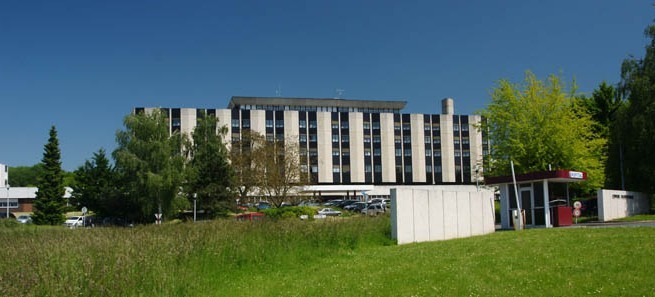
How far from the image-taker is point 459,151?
344ft

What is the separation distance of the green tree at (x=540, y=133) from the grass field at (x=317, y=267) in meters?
25.4

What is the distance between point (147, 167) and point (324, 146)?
50.5m

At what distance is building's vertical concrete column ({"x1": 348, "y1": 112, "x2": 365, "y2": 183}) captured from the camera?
100688 millimetres

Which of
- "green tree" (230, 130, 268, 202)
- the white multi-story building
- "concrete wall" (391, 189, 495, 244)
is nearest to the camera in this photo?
"concrete wall" (391, 189, 495, 244)

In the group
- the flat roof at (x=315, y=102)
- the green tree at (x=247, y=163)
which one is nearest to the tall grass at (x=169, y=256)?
the green tree at (x=247, y=163)

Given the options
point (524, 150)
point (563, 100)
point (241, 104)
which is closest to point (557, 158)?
point (524, 150)

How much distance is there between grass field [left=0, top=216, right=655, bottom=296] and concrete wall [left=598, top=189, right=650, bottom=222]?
54.8 ft

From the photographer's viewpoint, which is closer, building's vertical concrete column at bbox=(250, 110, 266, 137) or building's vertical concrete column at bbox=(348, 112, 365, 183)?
building's vertical concrete column at bbox=(250, 110, 266, 137)

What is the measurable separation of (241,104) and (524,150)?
71.0 metres

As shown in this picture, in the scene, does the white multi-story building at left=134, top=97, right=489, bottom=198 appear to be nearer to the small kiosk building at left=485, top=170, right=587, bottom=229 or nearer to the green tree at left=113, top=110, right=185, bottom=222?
the green tree at left=113, top=110, right=185, bottom=222

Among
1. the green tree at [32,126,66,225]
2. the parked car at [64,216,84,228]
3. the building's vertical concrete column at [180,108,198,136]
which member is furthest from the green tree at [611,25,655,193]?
the building's vertical concrete column at [180,108,198,136]

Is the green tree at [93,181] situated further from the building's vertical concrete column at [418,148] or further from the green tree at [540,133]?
the building's vertical concrete column at [418,148]

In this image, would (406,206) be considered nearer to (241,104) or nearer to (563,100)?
(563,100)

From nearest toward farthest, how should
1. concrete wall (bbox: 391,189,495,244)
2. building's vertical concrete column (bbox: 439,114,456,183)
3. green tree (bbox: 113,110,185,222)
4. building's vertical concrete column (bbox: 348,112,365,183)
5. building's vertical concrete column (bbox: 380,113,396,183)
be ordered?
1. concrete wall (bbox: 391,189,495,244)
2. green tree (bbox: 113,110,185,222)
3. building's vertical concrete column (bbox: 348,112,365,183)
4. building's vertical concrete column (bbox: 380,113,396,183)
5. building's vertical concrete column (bbox: 439,114,456,183)
